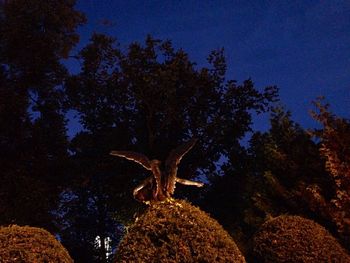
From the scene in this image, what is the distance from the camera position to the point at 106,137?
22.0 metres

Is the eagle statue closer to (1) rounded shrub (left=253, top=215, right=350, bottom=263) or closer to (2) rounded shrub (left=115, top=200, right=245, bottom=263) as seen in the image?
(2) rounded shrub (left=115, top=200, right=245, bottom=263)

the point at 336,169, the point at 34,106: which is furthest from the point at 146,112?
the point at 336,169

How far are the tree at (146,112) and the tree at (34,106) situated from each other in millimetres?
2125

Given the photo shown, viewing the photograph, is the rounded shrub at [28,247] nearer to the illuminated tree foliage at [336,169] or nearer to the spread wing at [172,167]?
the spread wing at [172,167]

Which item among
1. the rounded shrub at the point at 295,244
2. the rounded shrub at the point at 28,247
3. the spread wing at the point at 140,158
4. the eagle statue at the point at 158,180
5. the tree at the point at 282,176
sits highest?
the tree at the point at 282,176

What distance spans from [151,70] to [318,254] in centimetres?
1290

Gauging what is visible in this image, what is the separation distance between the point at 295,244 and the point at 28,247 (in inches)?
197

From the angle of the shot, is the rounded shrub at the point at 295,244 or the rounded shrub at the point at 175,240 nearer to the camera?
the rounded shrub at the point at 175,240

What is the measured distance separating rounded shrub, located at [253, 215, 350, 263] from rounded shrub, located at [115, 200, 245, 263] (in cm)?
228

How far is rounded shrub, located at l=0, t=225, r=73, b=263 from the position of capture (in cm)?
934

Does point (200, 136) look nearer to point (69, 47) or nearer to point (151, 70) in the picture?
point (151, 70)

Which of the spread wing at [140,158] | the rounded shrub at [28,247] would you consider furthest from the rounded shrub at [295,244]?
the rounded shrub at [28,247]

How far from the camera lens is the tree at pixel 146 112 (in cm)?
2181

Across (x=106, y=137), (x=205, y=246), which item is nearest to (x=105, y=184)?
(x=106, y=137)
